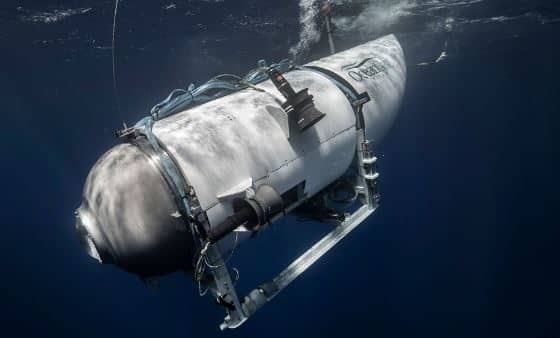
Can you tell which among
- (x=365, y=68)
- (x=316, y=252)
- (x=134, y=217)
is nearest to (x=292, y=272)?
(x=316, y=252)

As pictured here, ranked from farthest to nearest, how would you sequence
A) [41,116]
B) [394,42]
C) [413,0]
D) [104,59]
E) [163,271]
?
1. [41,116]
2. [104,59]
3. [413,0]
4. [394,42]
5. [163,271]

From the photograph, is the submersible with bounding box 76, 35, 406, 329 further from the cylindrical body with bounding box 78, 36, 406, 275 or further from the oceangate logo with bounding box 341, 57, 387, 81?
the oceangate logo with bounding box 341, 57, 387, 81

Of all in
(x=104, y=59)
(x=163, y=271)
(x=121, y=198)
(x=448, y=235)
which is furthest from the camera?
(x=448, y=235)

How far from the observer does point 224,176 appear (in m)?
3.53

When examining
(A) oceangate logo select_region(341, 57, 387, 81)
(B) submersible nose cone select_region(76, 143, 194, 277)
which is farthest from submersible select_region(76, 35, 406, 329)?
(A) oceangate logo select_region(341, 57, 387, 81)

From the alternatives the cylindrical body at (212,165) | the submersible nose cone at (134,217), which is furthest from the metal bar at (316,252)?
the submersible nose cone at (134,217)

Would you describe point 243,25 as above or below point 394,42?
above

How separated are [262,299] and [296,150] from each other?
1.89 meters

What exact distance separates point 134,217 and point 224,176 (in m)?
0.97

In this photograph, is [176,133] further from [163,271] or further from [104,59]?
[104,59]

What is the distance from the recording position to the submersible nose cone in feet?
10.5

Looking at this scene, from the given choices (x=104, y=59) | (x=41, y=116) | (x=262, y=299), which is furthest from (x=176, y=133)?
(x=41, y=116)

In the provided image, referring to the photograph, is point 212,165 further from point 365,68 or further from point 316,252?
point 365,68

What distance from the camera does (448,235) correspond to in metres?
26.0
